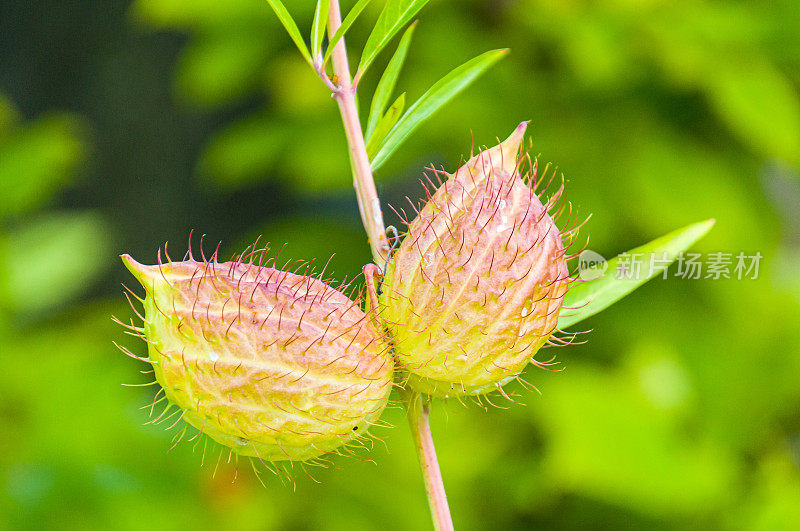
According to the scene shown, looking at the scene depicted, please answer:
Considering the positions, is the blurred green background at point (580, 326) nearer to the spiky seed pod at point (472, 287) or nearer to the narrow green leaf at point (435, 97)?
the narrow green leaf at point (435, 97)

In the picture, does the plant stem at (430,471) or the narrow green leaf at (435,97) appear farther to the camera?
the narrow green leaf at (435,97)

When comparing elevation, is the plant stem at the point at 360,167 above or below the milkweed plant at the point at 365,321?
above

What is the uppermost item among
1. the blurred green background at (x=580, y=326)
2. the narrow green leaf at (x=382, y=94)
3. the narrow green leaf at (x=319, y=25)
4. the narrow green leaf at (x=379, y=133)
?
the narrow green leaf at (x=319, y=25)

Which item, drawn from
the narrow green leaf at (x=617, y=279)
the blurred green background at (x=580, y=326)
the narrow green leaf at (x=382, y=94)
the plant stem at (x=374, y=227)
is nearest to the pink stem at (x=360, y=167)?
the plant stem at (x=374, y=227)

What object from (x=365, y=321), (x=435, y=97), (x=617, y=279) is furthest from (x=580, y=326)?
(x=365, y=321)

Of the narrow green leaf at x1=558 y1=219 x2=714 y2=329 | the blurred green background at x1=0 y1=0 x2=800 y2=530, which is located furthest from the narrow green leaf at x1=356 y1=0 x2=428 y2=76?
the blurred green background at x1=0 y1=0 x2=800 y2=530

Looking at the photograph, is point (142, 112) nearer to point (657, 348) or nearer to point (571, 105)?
point (571, 105)

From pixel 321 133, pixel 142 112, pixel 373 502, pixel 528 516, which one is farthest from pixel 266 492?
pixel 142 112
